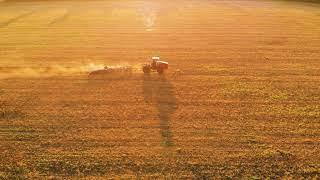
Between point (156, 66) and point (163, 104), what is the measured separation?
3.10 meters

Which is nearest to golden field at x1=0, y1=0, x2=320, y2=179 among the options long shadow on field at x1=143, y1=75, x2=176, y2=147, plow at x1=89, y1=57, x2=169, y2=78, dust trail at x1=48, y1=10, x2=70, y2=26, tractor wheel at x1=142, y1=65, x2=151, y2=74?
long shadow on field at x1=143, y1=75, x2=176, y2=147

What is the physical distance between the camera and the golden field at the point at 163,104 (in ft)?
32.1

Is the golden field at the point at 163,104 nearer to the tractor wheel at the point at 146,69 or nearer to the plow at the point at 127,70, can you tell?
the tractor wheel at the point at 146,69

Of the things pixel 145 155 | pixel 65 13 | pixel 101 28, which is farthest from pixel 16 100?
pixel 65 13

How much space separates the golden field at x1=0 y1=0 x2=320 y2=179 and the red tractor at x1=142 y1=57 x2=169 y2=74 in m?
0.26

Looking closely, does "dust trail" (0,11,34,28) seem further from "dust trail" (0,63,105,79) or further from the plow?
the plow

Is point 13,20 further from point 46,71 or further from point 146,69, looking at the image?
point 146,69

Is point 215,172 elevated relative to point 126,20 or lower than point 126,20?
lower

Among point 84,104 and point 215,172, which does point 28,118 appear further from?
point 215,172

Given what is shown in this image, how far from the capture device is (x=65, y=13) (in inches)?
1346

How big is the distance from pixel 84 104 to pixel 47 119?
1.48m

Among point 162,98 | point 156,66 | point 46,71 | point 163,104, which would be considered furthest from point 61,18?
point 163,104

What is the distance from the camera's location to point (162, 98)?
45.2 feet

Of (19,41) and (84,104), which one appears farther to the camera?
(19,41)
